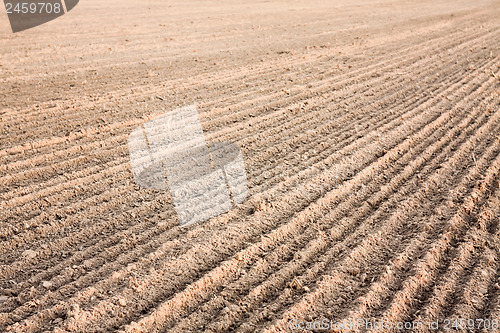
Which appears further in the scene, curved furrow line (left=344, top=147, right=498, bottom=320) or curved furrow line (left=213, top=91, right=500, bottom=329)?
curved furrow line (left=213, top=91, right=500, bottom=329)

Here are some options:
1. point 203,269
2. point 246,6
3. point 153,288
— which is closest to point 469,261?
point 203,269

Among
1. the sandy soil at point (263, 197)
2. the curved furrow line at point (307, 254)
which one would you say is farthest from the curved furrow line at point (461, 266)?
the curved furrow line at point (307, 254)

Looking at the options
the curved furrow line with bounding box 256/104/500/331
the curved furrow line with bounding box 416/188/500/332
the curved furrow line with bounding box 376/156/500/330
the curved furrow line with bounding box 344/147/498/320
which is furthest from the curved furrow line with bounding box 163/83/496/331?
the curved furrow line with bounding box 416/188/500/332

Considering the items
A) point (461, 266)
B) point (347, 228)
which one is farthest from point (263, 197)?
point (461, 266)

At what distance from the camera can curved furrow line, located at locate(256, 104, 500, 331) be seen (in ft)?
9.78

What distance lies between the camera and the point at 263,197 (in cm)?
429

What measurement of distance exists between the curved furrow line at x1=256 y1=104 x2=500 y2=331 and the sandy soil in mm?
15

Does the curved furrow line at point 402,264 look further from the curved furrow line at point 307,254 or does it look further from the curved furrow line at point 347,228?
the curved furrow line at point 307,254

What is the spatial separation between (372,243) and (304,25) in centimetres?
1111

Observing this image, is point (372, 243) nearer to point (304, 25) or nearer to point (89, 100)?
point (89, 100)

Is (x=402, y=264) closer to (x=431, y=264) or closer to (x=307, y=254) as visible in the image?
(x=431, y=264)

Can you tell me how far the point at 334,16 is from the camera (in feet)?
49.5

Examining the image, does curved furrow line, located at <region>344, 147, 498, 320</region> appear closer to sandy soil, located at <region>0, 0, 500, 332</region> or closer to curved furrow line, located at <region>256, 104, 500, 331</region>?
sandy soil, located at <region>0, 0, 500, 332</region>

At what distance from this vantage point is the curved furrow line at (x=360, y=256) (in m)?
2.98
